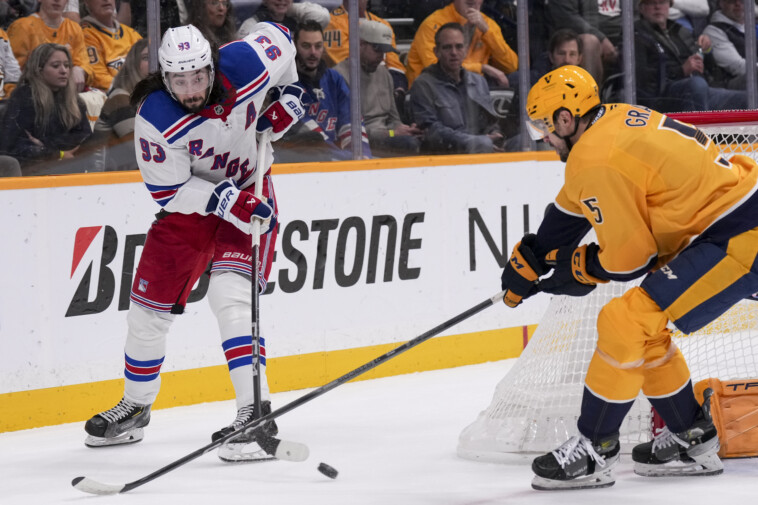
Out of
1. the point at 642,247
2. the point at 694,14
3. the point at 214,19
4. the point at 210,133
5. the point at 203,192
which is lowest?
the point at 642,247

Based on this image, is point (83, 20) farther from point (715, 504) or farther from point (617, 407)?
point (715, 504)

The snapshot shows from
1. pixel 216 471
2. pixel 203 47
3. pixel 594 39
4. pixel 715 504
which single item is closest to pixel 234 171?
pixel 203 47

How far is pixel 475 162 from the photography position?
5.12 metres

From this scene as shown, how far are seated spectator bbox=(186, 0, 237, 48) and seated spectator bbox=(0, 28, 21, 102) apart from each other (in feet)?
2.40

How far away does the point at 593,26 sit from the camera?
228 inches

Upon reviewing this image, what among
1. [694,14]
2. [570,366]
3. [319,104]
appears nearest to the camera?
[570,366]

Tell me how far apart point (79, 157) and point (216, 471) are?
4.89ft

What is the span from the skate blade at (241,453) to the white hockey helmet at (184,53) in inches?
43.9

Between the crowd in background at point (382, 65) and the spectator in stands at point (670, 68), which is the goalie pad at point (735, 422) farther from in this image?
the spectator in stands at point (670, 68)

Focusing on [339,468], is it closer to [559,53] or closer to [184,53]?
[184,53]


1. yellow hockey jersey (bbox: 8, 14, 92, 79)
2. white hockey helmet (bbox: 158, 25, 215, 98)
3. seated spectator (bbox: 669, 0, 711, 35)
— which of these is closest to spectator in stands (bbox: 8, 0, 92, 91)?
Answer: yellow hockey jersey (bbox: 8, 14, 92, 79)

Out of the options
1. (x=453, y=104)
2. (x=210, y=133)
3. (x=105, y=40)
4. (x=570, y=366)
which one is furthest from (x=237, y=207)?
(x=453, y=104)

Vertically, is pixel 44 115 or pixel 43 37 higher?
pixel 43 37

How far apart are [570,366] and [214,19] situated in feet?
6.79
